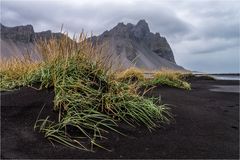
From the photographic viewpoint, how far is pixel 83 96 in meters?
4.47

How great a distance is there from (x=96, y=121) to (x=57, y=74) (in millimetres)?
1037

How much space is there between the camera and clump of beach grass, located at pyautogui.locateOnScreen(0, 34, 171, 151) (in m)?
3.93

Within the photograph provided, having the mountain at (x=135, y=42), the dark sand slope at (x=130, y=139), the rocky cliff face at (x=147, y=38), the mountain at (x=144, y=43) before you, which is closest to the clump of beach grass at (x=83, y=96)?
the dark sand slope at (x=130, y=139)

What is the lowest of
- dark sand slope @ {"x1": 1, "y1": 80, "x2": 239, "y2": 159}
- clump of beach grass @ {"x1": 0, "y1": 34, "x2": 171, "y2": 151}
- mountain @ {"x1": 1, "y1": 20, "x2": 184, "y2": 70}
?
dark sand slope @ {"x1": 1, "y1": 80, "x2": 239, "y2": 159}

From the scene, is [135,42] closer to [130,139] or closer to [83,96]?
[83,96]

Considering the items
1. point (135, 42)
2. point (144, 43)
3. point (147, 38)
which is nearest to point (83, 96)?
point (135, 42)

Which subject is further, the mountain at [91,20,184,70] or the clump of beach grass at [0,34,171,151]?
the mountain at [91,20,184,70]

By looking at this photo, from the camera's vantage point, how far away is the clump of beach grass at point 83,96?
3932mm

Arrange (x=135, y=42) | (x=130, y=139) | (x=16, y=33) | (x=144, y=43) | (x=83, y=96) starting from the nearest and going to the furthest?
1. (x=130, y=139)
2. (x=83, y=96)
3. (x=16, y=33)
4. (x=135, y=42)
5. (x=144, y=43)

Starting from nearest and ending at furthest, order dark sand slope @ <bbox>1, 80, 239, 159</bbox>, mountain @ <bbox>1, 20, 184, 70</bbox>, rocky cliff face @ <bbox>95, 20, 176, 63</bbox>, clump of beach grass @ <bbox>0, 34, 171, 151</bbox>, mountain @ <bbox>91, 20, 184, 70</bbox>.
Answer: dark sand slope @ <bbox>1, 80, 239, 159</bbox>
clump of beach grass @ <bbox>0, 34, 171, 151</bbox>
mountain @ <bbox>1, 20, 184, 70</bbox>
mountain @ <bbox>91, 20, 184, 70</bbox>
rocky cliff face @ <bbox>95, 20, 176, 63</bbox>

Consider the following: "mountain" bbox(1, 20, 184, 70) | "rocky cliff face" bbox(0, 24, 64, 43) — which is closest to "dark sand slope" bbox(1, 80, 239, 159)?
"mountain" bbox(1, 20, 184, 70)

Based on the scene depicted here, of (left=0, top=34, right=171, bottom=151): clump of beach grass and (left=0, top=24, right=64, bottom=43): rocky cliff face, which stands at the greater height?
(left=0, top=24, right=64, bottom=43): rocky cliff face

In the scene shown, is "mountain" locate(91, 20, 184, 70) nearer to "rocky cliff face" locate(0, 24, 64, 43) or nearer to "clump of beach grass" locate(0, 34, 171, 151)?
"rocky cliff face" locate(0, 24, 64, 43)

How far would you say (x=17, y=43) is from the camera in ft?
336
